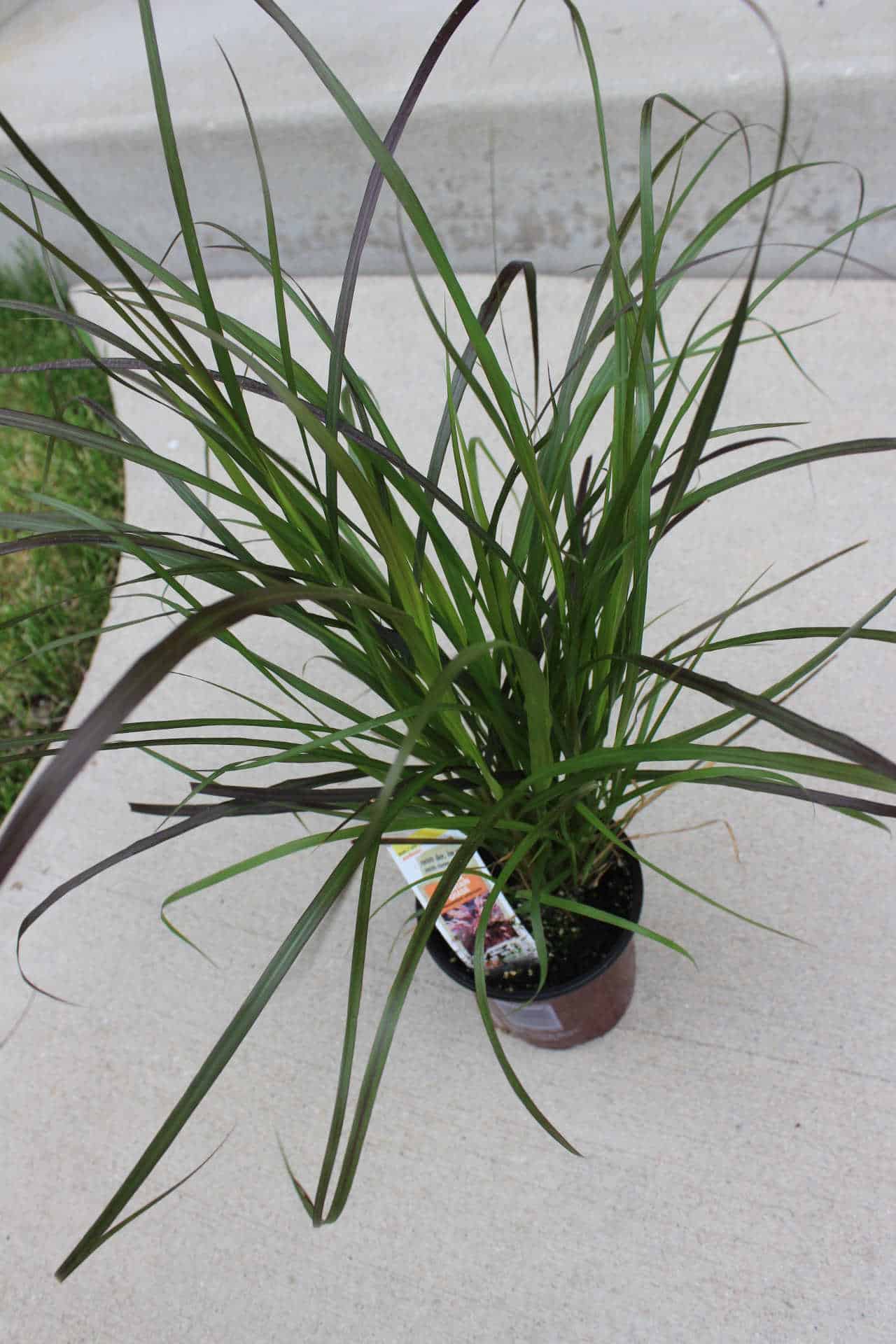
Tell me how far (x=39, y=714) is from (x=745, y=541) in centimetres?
90

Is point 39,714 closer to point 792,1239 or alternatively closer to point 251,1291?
point 251,1291

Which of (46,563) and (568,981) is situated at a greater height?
(46,563)

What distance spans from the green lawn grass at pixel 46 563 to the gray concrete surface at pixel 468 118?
245 millimetres

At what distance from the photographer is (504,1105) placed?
37.6 inches

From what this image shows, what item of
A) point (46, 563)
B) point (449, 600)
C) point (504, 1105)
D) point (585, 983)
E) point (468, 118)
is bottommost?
point (504, 1105)

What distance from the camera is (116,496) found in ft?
5.22

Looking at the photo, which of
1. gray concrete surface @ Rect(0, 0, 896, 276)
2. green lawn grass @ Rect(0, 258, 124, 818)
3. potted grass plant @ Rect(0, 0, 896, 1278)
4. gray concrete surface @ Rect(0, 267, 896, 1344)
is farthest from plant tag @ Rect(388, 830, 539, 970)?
gray concrete surface @ Rect(0, 0, 896, 276)

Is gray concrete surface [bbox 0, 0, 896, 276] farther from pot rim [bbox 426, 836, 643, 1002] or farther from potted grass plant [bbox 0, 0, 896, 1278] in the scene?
pot rim [bbox 426, 836, 643, 1002]

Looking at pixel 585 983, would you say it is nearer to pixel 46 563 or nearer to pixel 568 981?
pixel 568 981

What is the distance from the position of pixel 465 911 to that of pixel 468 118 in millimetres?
1143

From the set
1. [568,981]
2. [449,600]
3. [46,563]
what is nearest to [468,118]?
[46,563]

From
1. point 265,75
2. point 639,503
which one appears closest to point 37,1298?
point 639,503

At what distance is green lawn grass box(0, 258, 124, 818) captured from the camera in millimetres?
1403

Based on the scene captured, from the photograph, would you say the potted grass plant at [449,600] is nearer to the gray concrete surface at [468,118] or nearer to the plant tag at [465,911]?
the plant tag at [465,911]
